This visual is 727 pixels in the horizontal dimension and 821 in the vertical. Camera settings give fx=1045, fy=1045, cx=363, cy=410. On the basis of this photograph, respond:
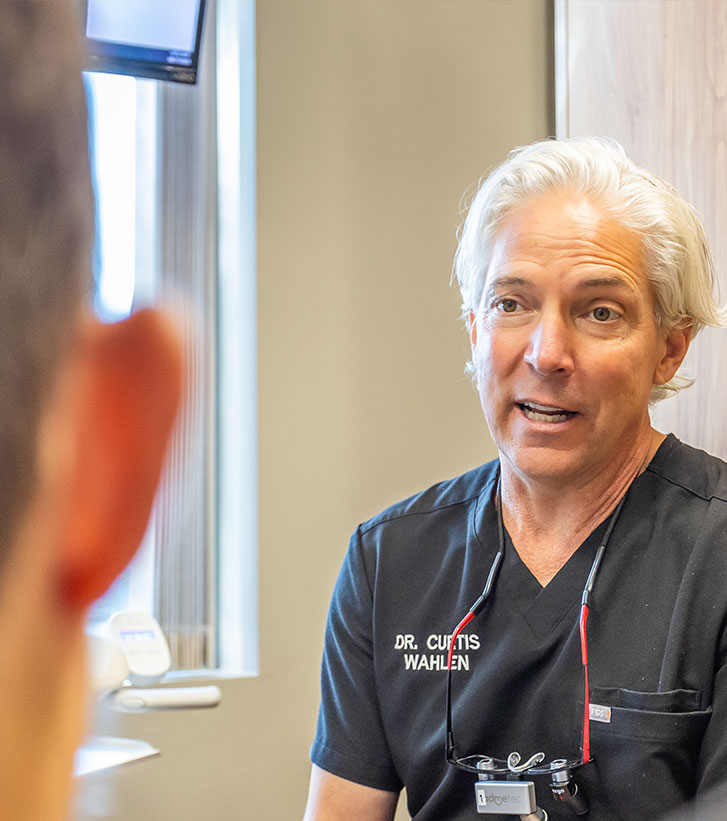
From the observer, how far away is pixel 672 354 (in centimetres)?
147

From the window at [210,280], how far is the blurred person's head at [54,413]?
2047mm

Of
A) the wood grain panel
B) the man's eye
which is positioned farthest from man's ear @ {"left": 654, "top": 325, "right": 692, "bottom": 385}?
the wood grain panel

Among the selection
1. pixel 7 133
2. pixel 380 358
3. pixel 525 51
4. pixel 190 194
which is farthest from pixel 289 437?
pixel 7 133

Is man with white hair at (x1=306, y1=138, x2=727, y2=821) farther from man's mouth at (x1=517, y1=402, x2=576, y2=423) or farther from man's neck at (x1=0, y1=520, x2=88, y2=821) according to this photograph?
man's neck at (x1=0, y1=520, x2=88, y2=821)

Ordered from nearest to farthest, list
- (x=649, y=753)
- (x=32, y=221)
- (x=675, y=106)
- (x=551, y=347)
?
(x=32, y=221) < (x=649, y=753) < (x=551, y=347) < (x=675, y=106)

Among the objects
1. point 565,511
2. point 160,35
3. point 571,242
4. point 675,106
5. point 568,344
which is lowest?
point 565,511

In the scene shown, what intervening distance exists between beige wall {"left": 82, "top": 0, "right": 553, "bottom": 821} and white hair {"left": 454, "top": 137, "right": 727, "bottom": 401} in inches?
35.1

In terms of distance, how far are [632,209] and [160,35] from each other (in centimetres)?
114

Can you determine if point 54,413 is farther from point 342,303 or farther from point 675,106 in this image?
point 342,303

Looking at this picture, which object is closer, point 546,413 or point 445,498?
point 546,413

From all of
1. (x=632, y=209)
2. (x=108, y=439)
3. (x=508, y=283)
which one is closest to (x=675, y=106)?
(x=632, y=209)

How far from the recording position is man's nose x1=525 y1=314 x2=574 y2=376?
136 cm

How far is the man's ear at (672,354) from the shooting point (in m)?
1.46

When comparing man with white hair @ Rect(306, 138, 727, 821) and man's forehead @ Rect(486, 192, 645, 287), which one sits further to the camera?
man's forehead @ Rect(486, 192, 645, 287)
